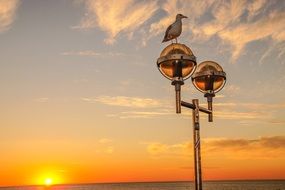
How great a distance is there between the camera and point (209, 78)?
6.94 m

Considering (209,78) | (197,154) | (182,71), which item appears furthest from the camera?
(209,78)

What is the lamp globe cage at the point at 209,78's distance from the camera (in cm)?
689

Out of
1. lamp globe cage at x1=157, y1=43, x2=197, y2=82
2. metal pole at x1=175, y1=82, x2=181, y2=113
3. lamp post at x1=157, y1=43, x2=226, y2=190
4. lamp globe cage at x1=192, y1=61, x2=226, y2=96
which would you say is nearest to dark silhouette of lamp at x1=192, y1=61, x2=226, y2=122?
lamp globe cage at x1=192, y1=61, x2=226, y2=96

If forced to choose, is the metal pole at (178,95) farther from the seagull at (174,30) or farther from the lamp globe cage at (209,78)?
the seagull at (174,30)

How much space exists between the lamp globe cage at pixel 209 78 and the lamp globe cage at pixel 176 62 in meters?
0.78

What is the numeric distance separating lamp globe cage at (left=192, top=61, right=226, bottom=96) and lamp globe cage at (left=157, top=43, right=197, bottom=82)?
0.78m

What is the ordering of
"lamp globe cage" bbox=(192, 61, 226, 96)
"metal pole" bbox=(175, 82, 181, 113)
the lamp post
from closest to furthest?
1. "metal pole" bbox=(175, 82, 181, 113)
2. the lamp post
3. "lamp globe cage" bbox=(192, 61, 226, 96)

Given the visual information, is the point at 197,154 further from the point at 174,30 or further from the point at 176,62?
the point at 174,30

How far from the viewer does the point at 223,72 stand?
695 cm

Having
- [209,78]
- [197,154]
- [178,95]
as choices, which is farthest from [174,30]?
[197,154]

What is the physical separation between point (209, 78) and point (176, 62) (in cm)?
114

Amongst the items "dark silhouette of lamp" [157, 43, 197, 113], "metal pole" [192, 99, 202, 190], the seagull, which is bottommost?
"metal pole" [192, 99, 202, 190]

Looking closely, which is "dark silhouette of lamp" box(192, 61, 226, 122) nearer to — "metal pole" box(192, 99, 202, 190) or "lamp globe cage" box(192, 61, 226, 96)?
"lamp globe cage" box(192, 61, 226, 96)

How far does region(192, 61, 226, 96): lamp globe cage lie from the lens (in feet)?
22.6
